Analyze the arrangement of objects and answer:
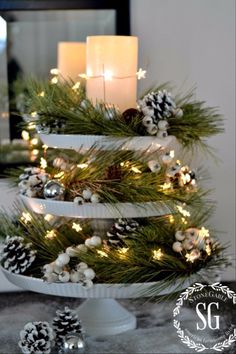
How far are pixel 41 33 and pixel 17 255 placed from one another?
1.48 ft

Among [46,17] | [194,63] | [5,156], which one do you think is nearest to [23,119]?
[5,156]

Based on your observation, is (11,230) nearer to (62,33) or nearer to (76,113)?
(76,113)

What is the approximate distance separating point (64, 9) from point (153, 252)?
522 millimetres

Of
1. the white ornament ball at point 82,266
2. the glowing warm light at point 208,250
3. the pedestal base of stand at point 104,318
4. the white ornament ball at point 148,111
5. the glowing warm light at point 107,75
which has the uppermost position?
the glowing warm light at point 107,75

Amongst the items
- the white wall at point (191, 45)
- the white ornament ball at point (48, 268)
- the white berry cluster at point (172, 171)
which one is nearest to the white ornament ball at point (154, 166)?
the white berry cluster at point (172, 171)

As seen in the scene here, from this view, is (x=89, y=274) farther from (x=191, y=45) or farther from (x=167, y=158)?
(x=191, y=45)

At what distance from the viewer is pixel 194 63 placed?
1304mm

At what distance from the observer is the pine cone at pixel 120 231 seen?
1.02 metres

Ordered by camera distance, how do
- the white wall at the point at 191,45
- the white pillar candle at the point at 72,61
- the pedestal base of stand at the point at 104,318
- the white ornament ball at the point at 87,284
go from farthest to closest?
the white wall at the point at 191,45
the white pillar candle at the point at 72,61
the pedestal base of stand at the point at 104,318
the white ornament ball at the point at 87,284

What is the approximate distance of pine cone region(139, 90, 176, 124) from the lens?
1.00 m

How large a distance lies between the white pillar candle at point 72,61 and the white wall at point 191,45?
0.15m

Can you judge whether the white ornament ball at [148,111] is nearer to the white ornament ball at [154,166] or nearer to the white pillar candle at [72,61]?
the white ornament ball at [154,166]

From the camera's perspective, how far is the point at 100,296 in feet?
3.24

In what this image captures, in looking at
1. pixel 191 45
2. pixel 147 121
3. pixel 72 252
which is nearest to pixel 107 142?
pixel 147 121
